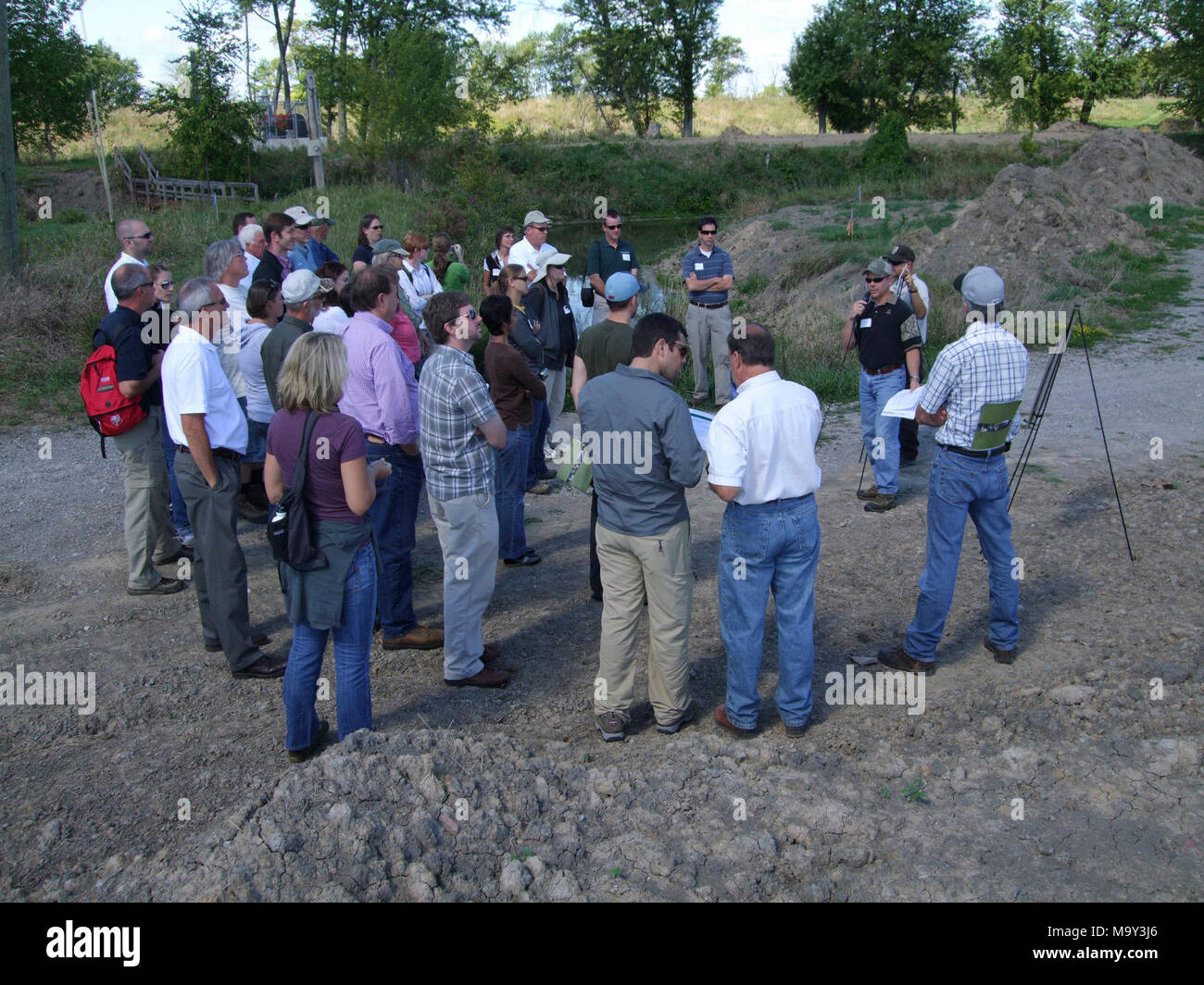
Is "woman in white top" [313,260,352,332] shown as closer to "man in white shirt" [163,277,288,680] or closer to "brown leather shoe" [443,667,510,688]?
"man in white shirt" [163,277,288,680]

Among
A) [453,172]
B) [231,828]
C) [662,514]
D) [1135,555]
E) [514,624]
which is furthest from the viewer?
[453,172]

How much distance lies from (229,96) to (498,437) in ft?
119

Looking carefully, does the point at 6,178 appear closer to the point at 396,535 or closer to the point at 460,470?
the point at 396,535

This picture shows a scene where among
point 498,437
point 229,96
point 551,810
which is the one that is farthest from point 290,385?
point 229,96

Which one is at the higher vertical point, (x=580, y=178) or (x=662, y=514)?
(x=580, y=178)

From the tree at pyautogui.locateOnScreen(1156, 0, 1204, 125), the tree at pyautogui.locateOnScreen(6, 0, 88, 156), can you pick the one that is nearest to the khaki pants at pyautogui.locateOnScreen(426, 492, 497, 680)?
the tree at pyautogui.locateOnScreen(6, 0, 88, 156)

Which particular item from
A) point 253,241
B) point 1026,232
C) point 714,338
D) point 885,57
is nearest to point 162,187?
point 1026,232

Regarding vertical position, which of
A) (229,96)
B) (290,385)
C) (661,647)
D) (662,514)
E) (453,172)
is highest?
(229,96)

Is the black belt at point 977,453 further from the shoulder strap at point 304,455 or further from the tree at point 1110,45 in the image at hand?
the tree at point 1110,45

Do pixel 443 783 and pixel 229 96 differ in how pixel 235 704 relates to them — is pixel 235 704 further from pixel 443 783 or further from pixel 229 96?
pixel 229 96

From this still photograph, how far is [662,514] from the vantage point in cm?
449

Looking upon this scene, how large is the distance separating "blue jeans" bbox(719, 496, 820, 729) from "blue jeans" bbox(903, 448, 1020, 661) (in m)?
0.94

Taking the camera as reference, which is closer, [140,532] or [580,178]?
[140,532]

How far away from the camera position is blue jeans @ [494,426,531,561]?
645 cm
